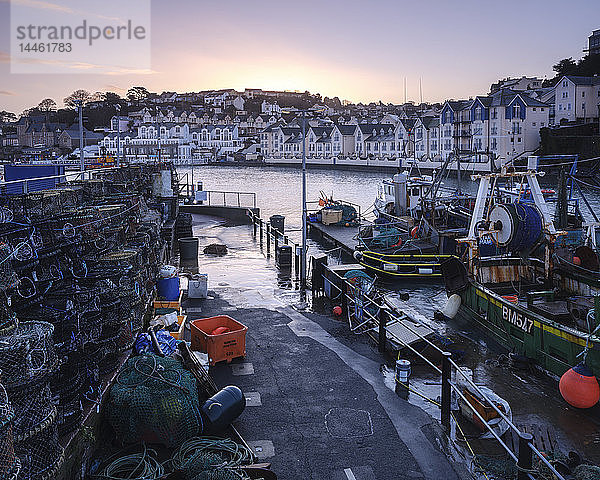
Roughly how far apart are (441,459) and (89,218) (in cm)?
601

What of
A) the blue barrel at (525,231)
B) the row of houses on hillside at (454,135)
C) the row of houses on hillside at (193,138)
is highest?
the row of houses on hillside at (193,138)

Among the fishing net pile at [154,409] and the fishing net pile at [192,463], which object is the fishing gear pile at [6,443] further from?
the fishing net pile at [154,409]

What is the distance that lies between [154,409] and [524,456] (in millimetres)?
4250

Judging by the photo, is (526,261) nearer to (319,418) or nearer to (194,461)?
(319,418)

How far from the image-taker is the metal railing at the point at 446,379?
613cm

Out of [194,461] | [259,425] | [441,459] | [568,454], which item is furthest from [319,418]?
[568,454]

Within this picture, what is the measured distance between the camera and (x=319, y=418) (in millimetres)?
8203

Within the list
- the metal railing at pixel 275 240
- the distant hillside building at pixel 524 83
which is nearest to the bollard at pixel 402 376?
the metal railing at pixel 275 240

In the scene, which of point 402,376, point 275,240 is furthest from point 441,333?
point 275,240

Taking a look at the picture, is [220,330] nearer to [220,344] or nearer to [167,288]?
[220,344]

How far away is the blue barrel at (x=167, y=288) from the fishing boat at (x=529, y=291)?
763 cm

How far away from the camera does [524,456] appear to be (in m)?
6.13

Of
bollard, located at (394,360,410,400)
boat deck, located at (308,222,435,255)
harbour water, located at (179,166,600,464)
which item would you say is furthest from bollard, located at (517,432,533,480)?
boat deck, located at (308,222,435,255)

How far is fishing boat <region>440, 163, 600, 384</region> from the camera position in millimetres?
10995
